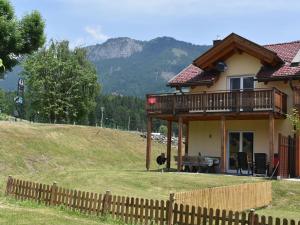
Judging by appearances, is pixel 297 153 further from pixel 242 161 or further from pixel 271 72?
pixel 271 72

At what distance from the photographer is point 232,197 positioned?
15828 millimetres

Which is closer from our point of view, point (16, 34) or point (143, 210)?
point (16, 34)

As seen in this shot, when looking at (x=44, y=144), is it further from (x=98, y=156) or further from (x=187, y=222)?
(x=187, y=222)

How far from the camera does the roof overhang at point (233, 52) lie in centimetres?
2675

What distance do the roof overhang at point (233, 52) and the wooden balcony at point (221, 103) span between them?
2.37 m

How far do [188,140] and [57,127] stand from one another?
64.4 ft

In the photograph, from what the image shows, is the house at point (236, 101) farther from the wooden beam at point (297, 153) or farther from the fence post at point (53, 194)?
the fence post at point (53, 194)

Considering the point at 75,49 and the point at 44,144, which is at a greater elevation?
the point at 75,49

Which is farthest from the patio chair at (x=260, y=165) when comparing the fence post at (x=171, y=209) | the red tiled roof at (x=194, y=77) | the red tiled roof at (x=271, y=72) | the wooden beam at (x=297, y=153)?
the fence post at (x=171, y=209)

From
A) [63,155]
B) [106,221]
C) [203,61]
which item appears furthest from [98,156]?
[106,221]

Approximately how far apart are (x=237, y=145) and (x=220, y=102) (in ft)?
11.9

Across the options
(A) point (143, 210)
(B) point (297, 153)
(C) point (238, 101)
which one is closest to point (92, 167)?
(C) point (238, 101)

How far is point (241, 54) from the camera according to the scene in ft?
→ 92.8

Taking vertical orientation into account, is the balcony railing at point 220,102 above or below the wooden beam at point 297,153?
above
